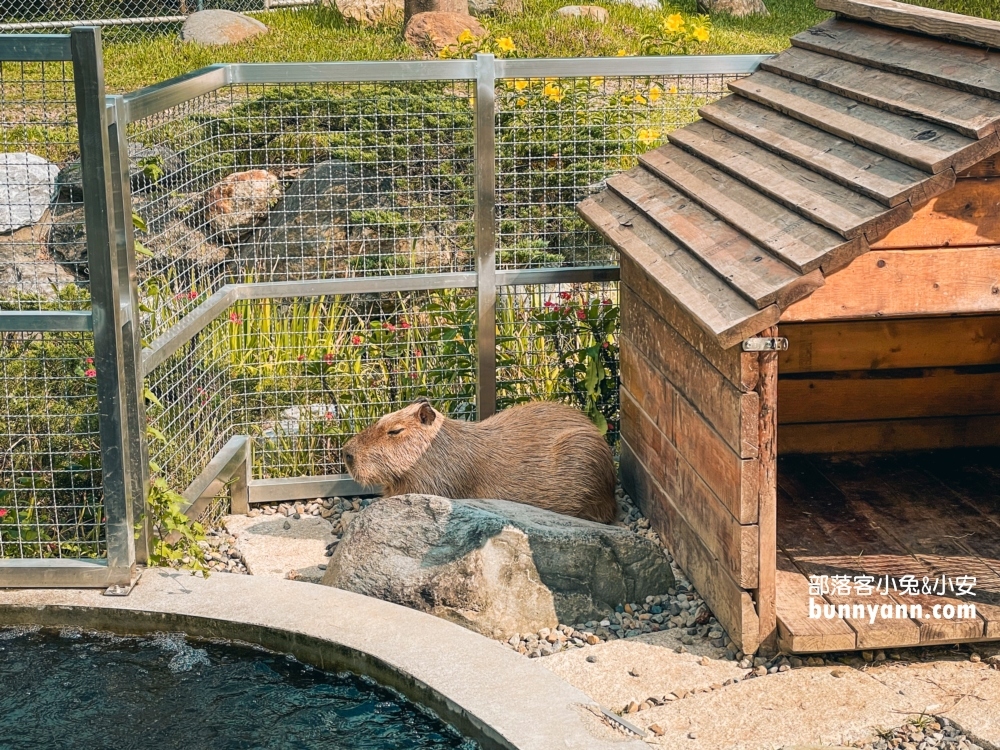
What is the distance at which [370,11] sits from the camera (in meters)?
15.2

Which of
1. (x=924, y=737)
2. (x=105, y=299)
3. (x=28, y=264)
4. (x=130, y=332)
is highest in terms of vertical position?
(x=105, y=299)

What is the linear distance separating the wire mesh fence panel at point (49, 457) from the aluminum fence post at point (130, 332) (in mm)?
368

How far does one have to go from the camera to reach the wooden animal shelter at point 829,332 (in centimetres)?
470

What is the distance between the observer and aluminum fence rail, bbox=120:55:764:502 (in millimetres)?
6305

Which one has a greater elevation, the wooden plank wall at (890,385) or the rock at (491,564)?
the wooden plank wall at (890,385)

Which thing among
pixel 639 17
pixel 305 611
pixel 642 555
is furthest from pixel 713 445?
pixel 639 17

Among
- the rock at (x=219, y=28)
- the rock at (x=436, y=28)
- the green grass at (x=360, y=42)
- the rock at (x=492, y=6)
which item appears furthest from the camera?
the rock at (x=492, y=6)

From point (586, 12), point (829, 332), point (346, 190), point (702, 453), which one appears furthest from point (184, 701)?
point (586, 12)

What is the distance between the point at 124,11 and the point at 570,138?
11.9 m

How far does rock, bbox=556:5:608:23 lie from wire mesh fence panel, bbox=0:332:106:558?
31.4ft

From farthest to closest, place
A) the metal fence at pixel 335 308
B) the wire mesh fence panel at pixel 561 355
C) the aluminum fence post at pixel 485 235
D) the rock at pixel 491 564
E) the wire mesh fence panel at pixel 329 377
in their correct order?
the wire mesh fence panel at pixel 561 355, the wire mesh fence panel at pixel 329 377, the aluminum fence post at pixel 485 235, the metal fence at pixel 335 308, the rock at pixel 491 564

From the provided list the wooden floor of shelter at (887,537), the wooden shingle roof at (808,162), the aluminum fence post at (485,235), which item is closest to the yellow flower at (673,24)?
the wooden shingle roof at (808,162)

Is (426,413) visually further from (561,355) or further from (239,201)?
(239,201)

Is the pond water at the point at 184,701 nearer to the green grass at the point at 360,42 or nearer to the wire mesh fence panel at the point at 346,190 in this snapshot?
the wire mesh fence panel at the point at 346,190
